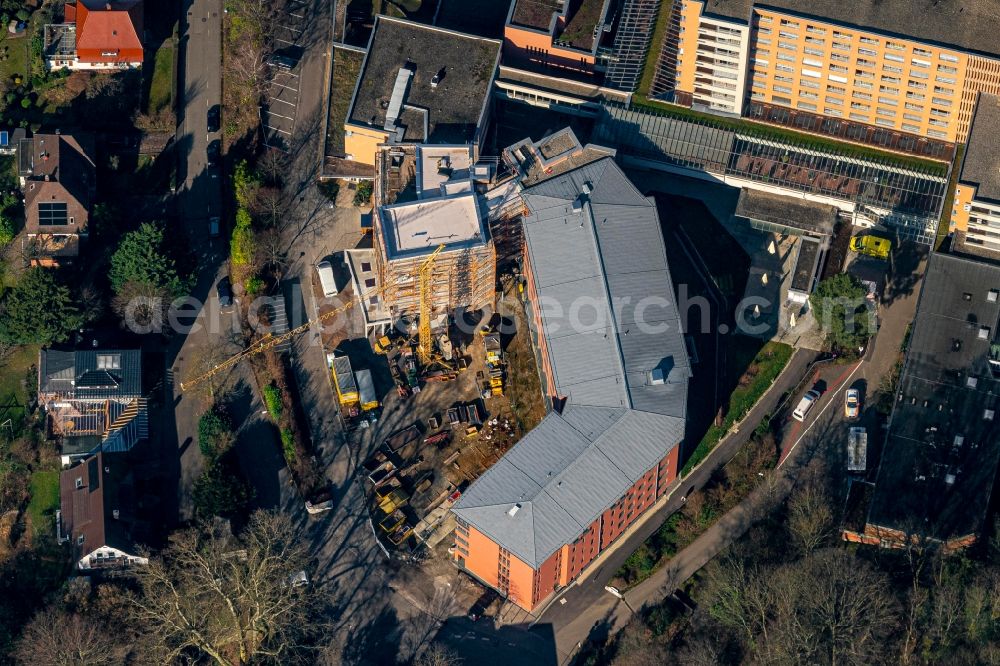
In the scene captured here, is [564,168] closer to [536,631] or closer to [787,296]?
[787,296]

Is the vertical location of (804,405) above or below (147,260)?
below

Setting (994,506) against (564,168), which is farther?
(564,168)

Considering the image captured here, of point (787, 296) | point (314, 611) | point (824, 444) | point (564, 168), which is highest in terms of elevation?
point (564, 168)

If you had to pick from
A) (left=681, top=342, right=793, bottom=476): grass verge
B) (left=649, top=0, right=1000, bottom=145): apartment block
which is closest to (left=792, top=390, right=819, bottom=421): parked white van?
(left=681, top=342, right=793, bottom=476): grass verge

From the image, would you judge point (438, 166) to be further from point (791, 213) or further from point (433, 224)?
point (791, 213)

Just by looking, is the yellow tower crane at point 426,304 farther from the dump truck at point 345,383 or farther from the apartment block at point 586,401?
the apartment block at point 586,401

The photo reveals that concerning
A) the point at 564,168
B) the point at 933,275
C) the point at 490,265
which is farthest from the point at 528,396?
the point at 933,275

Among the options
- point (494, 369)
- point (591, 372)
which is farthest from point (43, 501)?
point (591, 372)

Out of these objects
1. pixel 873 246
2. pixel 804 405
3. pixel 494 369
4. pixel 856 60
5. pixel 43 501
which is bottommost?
pixel 43 501
